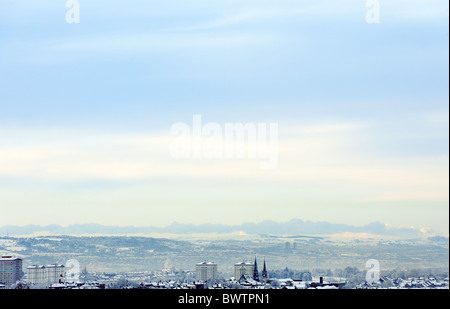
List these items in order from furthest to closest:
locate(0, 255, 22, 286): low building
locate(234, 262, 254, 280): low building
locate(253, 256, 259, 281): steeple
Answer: locate(234, 262, 254, 280): low building, locate(0, 255, 22, 286): low building, locate(253, 256, 259, 281): steeple

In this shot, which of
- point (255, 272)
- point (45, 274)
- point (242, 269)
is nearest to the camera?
point (255, 272)

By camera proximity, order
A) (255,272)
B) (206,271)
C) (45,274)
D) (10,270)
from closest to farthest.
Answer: (255,272)
(206,271)
(10,270)
(45,274)

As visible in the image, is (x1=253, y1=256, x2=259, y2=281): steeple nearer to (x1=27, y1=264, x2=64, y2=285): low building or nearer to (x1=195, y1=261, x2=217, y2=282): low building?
(x1=195, y1=261, x2=217, y2=282): low building

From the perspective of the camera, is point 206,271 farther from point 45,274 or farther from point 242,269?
point 45,274

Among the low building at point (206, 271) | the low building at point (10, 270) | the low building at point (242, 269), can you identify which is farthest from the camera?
the low building at point (242, 269)

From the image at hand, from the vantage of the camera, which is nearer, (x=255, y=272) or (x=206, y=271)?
(x=255, y=272)

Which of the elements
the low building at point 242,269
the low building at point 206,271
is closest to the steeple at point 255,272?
the low building at point 242,269

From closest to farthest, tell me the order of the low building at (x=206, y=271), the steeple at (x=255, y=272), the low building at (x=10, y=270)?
the steeple at (x=255, y=272)
the low building at (x=206, y=271)
the low building at (x=10, y=270)

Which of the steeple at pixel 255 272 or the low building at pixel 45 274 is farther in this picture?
the low building at pixel 45 274

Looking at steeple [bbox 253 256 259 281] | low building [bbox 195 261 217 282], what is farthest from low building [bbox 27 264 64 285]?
steeple [bbox 253 256 259 281]

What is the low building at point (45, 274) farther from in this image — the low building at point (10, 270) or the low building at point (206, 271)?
the low building at point (206, 271)

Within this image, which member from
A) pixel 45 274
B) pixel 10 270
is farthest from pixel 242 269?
pixel 10 270
